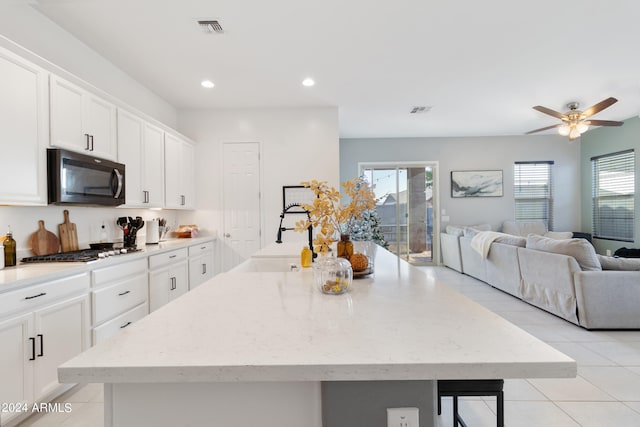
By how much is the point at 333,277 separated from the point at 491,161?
692 centimetres

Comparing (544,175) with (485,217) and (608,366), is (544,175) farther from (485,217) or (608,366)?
(608,366)

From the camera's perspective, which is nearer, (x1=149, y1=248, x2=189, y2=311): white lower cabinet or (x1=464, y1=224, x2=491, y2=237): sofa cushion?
(x1=149, y1=248, x2=189, y2=311): white lower cabinet

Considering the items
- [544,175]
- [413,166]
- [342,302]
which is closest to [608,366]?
[342,302]

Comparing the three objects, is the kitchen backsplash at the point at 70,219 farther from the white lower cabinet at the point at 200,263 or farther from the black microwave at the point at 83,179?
the white lower cabinet at the point at 200,263

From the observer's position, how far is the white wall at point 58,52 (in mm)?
2375

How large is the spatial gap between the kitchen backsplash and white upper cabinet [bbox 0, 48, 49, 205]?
32 cm

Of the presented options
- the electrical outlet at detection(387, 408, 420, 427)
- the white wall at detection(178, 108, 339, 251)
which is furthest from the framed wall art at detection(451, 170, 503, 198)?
the electrical outlet at detection(387, 408, 420, 427)

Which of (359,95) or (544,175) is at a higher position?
(359,95)

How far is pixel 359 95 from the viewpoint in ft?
14.8

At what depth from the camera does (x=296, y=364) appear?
694mm

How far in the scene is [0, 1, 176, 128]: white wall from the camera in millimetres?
2375

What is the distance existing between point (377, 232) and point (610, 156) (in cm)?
461

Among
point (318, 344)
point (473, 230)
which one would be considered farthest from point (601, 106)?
point (318, 344)

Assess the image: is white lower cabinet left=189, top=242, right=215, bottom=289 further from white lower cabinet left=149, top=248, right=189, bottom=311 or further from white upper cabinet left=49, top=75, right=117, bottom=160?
white upper cabinet left=49, top=75, right=117, bottom=160
